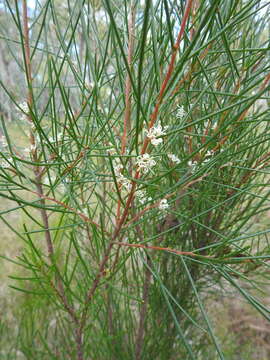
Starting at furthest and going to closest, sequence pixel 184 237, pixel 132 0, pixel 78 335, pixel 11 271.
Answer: pixel 11 271
pixel 184 237
pixel 78 335
pixel 132 0

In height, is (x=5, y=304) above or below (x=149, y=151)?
above

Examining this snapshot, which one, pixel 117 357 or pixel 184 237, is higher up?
pixel 184 237

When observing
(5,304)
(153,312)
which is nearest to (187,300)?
(153,312)

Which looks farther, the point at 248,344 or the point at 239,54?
the point at 248,344

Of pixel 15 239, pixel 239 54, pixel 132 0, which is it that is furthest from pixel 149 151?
pixel 15 239

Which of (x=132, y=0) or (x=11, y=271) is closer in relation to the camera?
(x=132, y=0)

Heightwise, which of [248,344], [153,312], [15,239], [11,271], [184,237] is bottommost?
[248,344]

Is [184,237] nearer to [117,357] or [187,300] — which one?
[187,300]

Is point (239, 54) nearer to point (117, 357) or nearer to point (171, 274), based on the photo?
point (171, 274)

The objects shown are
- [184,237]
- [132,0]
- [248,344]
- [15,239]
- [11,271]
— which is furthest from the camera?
[15,239]
